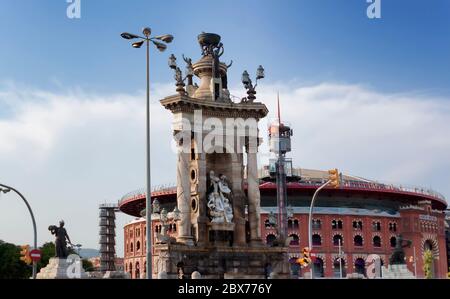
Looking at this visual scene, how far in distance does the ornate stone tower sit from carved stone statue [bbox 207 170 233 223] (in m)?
0.04

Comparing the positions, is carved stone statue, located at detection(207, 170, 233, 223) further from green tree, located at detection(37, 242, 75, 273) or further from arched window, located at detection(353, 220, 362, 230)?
arched window, located at detection(353, 220, 362, 230)

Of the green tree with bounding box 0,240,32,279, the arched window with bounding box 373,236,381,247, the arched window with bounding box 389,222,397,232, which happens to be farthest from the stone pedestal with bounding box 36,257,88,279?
the arched window with bounding box 389,222,397,232

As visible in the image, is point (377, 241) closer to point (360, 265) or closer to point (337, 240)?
point (360, 265)

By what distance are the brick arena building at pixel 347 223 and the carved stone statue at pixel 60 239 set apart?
61386 mm

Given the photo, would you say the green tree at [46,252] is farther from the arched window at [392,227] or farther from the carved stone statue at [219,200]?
the carved stone statue at [219,200]

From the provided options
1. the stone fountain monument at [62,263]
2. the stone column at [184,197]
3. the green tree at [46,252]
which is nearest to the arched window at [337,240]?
the green tree at [46,252]

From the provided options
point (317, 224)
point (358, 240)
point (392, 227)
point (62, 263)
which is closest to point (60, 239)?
point (62, 263)

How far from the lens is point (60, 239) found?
107ft

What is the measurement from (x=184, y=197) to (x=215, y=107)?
5911 millimetres

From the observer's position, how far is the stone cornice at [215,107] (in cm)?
3844

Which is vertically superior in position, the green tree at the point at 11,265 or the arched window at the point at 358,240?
the arched window at the point at 358,240

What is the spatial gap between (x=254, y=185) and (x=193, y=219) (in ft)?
15.4

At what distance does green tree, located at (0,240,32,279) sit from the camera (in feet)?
291
